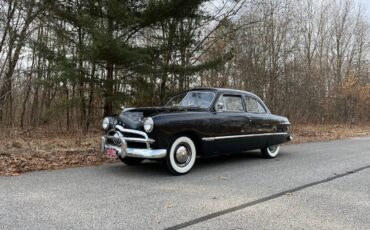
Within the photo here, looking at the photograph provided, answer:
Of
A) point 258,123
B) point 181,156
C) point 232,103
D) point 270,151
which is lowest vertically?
point 270,151

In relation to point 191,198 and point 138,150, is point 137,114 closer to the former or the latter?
point 138,150

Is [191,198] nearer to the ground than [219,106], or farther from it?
nearer to the ground

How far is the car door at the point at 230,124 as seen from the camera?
26.6 ft

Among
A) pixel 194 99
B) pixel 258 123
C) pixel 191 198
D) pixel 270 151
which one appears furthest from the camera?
pixel 270 151

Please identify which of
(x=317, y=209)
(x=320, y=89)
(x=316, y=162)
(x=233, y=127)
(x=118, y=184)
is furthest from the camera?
(x=320, y=89)

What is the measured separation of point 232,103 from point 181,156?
84.1 inches

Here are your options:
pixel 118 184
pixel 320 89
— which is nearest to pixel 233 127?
pixel 118 184

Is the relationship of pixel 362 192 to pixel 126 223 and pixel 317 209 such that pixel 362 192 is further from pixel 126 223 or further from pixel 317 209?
pixel 126 223

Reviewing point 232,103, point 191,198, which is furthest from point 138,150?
point 232,103

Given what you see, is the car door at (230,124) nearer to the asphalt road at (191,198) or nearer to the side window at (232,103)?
the side window at (232,103)

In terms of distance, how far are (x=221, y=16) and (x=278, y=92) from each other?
887 centimetres

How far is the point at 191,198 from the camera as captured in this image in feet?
18.3

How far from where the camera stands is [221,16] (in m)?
19.1

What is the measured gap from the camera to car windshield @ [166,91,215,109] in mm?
8291
